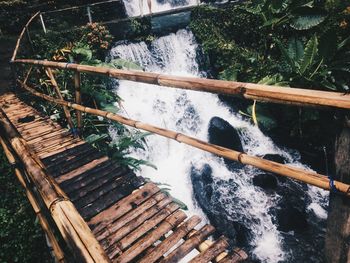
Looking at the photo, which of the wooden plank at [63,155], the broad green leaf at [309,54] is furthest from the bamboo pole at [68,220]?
the broad green leaf at [309,54]

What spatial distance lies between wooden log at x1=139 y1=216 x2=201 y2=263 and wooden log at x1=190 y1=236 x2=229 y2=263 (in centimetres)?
23

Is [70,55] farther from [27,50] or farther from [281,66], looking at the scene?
[281,66]

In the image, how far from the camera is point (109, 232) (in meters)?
2.58

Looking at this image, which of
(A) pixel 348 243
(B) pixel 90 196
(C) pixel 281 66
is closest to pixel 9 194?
(B) pixel 90 196

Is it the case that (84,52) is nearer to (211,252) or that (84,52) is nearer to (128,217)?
(128,217)

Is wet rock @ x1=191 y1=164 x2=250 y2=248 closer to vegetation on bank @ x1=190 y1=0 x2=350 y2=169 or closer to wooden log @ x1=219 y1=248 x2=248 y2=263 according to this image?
vegetation on bank @ x1=190 y1=0 x2=350 y2=169

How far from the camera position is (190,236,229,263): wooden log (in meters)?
2.27

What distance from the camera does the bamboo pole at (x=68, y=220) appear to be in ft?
3.98

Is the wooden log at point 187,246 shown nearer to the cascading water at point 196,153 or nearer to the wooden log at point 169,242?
the wooden log at point 169,242

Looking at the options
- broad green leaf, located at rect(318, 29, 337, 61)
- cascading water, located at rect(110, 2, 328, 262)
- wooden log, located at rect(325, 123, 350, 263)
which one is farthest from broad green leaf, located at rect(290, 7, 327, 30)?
wooden log, located at rect(325, 123, 350, 263)

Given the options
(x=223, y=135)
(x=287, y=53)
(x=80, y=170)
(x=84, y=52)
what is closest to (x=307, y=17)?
(x=287, y=53)

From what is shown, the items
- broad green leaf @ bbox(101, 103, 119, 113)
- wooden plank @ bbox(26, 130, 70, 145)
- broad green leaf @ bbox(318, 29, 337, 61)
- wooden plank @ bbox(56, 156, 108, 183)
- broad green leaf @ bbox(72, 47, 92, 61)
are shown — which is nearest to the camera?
wooden plank @ bbox(56, 156, 108, 183)

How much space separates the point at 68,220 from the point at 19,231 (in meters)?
3.60

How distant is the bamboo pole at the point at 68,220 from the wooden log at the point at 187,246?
1130mm
